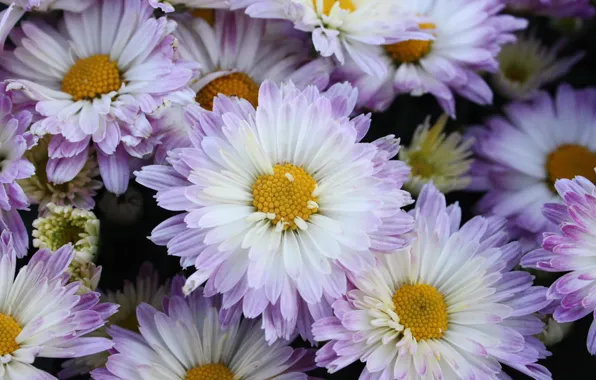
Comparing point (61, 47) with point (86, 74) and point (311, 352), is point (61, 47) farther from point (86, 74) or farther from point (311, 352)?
point (311, 352)

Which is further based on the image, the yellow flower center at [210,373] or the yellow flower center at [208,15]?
the yellow flower center at [208,15]

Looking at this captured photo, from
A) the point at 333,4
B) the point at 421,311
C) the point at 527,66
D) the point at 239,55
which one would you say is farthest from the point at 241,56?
the point at 527,66

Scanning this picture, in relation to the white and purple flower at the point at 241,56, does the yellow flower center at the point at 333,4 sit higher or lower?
higher

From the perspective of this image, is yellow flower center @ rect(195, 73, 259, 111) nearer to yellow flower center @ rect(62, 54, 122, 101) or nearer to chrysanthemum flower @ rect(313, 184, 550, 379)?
yellow flower center @ rect(62, 54, 122, 101)

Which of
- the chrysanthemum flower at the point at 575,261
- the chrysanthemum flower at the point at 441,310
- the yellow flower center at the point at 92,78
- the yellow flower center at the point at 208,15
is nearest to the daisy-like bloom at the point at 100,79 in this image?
the yellow flower center at the point at 92,78

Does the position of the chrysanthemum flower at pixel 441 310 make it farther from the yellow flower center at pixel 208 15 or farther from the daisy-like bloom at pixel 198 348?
the yellow flower center at pixel 208 15

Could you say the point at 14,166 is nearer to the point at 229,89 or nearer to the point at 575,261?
the point at 229,89
